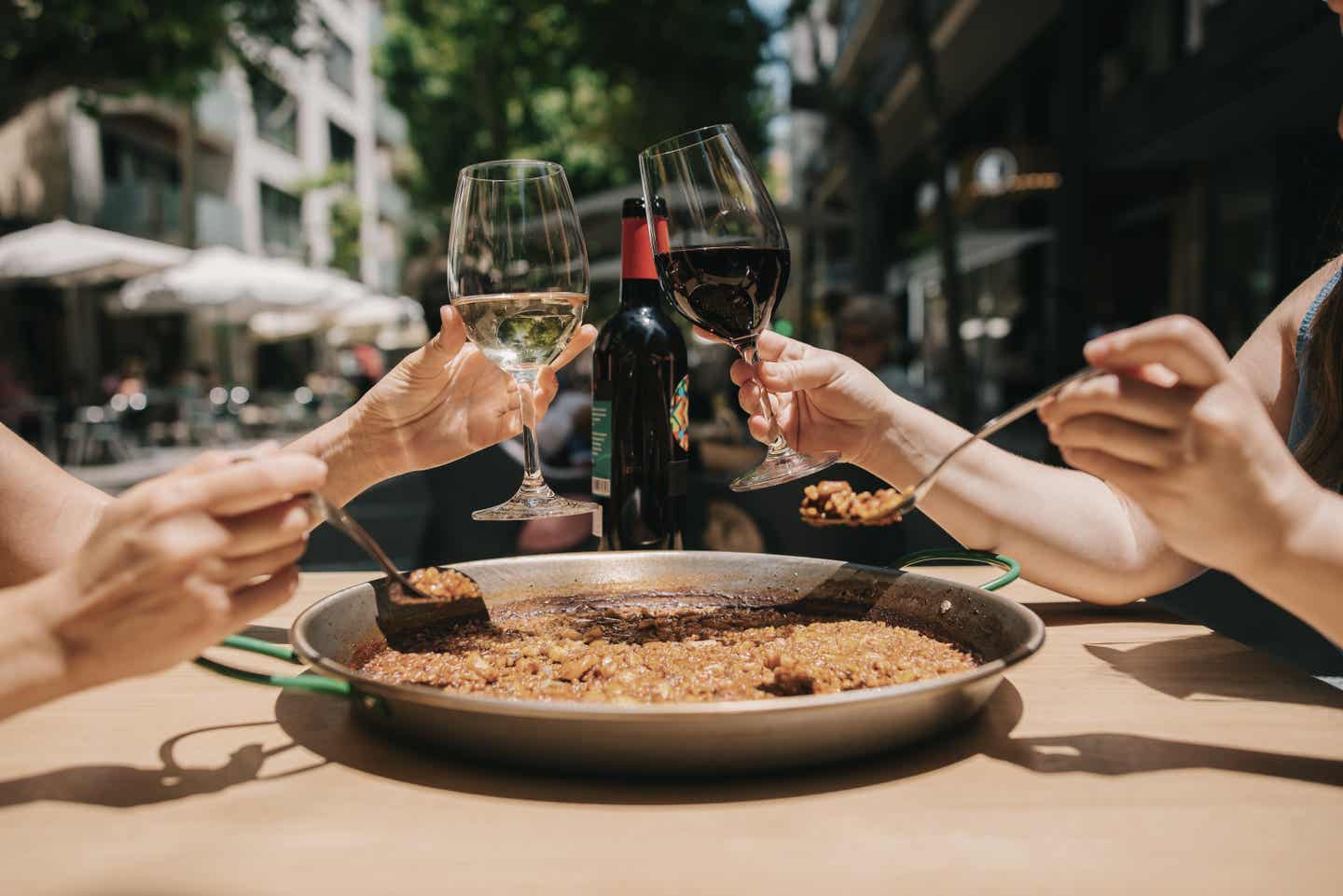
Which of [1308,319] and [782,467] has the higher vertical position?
[1308,319]

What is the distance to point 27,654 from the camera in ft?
2.47

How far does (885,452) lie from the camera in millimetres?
1506

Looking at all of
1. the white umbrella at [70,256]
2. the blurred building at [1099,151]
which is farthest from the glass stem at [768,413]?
the white umbrella at [70,256]

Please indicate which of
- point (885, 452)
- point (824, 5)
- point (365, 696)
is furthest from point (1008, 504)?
point (824, 5)

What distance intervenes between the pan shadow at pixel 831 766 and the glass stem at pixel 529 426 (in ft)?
1.60

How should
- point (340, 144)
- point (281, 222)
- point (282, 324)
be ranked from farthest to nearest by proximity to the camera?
1. point (340, 144)
2. point (281, 222)
3. point (282, 324)

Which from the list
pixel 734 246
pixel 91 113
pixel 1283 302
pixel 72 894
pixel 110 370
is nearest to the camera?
pixel 72 894

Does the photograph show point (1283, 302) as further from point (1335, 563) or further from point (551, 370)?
point (551, 370)

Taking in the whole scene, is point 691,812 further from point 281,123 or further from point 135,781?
point 281,123

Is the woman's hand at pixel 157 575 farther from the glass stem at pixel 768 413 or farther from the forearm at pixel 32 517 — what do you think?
the glass stem at pixel 768 413

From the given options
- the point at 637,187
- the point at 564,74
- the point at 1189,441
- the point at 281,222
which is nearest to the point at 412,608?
the point at 1189,441

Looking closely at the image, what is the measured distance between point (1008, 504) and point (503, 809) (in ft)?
3.06

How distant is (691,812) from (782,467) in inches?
26.9

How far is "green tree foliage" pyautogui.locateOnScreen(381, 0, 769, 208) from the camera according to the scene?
12430 mm
